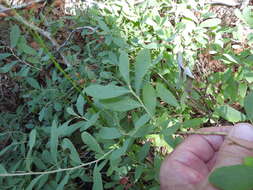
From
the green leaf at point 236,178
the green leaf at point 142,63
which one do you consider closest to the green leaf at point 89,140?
the green leaf at point 142,63

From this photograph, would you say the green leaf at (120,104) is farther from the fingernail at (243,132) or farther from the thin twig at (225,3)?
the thin twig at (225,3)

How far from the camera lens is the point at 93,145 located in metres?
1.07

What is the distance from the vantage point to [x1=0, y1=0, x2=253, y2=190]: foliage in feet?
4.30

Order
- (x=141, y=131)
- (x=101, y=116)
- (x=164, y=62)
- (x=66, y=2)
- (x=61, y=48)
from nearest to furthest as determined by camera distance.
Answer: (x=141, y=131) → (x=101, y=116) → (x=164, y=62) → (x=61, y=48) → (x=66, y=2)

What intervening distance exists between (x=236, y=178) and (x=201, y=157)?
571 mm

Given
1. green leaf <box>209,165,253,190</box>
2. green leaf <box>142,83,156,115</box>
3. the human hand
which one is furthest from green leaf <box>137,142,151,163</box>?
green leaf <box>209,165,253,190</box>

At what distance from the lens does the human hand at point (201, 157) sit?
836 mm

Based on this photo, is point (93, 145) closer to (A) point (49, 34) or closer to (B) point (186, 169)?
(B) point (186, 169)

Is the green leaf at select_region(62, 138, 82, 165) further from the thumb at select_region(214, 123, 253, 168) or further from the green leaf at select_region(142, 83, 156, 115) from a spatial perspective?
the thumb at select_region(214, 123, 253, 168)

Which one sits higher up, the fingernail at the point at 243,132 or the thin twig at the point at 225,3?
the thin twig at the point at 225,3

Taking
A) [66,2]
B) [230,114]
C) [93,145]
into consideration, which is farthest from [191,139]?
[66,2]

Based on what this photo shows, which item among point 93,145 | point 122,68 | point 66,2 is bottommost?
point 93,145

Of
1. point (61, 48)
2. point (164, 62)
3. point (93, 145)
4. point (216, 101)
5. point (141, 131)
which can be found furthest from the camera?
point (61, 48)

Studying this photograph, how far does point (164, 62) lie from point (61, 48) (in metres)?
0.76
